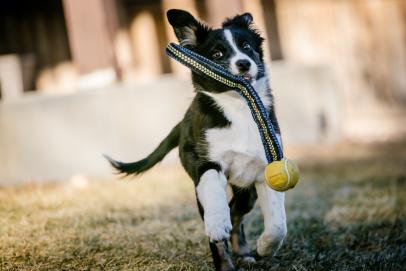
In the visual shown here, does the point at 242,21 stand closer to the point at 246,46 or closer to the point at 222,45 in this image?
the point at 246,46

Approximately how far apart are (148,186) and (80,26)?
2704mm

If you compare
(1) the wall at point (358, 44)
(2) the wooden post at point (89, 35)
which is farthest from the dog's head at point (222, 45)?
(1) the wall at point (358, 44)

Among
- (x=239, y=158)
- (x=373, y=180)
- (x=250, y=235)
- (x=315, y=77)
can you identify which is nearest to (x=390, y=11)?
(x=315, y=77)

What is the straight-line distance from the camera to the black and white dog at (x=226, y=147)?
3330 millimetres

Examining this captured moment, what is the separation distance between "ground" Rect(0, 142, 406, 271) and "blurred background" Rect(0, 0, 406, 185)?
0.79 meters

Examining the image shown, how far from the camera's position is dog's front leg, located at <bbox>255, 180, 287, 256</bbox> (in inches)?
133

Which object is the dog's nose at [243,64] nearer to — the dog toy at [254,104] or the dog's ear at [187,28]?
the dog toy at [254,104]

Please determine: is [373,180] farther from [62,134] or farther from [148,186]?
[62,134]

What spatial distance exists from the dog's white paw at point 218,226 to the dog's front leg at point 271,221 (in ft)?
1.04

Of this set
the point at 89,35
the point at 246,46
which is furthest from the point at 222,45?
the point at 89,35

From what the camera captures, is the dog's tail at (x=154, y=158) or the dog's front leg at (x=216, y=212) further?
the dog's tail at (x=154, y=158)

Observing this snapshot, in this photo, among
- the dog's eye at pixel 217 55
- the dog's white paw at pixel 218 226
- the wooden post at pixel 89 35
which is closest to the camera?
the dog's white paw at pixel 218 226

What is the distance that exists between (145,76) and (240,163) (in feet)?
26.4

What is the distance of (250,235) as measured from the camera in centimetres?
444
